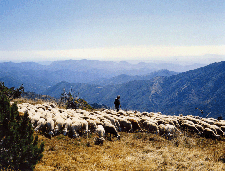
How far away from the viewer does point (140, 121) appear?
16.2 metres

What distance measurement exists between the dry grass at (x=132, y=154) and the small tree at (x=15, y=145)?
4.09ft

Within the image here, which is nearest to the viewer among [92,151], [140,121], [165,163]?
[165,163]

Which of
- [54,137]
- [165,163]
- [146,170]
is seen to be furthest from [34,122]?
[165,163]

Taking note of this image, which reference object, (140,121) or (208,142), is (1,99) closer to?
(140,121)

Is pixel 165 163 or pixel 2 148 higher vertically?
pixel 2 148

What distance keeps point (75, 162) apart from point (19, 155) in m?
3.18

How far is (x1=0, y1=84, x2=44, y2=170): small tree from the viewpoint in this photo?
6129 millimetres

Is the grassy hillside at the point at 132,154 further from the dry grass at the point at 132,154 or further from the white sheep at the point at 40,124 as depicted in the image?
the white sheep at the point at 40,124

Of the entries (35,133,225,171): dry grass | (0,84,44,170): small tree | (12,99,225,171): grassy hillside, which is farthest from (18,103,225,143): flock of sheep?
(0,84,44,170): small tree

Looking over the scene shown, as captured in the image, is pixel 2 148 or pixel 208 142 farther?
pixel 208 142

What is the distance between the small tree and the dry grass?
1.25m

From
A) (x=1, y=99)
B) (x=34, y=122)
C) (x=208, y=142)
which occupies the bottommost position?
(x=208, y=142)

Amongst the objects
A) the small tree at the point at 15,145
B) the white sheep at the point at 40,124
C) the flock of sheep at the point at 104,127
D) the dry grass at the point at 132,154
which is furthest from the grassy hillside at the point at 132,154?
the small tree at the point at 15,145

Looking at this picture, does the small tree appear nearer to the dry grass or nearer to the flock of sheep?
the dry grass
